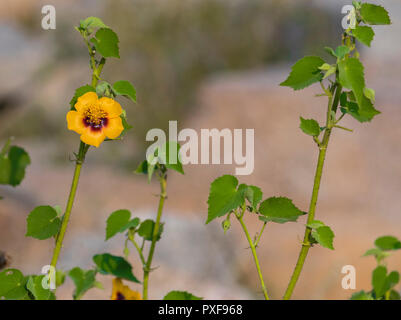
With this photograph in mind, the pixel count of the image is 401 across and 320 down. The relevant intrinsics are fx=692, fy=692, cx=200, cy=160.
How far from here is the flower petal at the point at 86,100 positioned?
84 cm

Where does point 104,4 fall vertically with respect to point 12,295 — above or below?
above

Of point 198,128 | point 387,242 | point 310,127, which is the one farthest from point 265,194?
point 310,127

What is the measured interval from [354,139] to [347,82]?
4484 mm

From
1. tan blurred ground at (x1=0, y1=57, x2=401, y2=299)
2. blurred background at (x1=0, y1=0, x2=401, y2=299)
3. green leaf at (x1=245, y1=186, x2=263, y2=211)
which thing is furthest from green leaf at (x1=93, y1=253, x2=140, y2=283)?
tan blurred ground at (x1=0, y1=57, x2=401, y2=299)

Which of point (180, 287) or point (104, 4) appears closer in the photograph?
point (180, 287)

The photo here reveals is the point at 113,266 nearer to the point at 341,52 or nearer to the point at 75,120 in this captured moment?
the point at 75,120

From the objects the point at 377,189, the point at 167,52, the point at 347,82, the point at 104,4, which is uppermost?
the point at 104,4

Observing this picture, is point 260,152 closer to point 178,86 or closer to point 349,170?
point 349,170

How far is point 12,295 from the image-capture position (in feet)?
2.88

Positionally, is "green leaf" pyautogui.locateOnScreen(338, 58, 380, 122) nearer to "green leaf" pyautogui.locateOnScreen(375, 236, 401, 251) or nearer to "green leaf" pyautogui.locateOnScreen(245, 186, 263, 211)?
"green leaf" pyautogui.locateOnScreen(245, 186, 263, 211)

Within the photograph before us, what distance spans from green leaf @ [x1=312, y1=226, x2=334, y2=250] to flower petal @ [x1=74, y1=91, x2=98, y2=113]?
0.31 m

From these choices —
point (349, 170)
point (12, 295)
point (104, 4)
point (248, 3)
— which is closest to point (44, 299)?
point (12, 295)

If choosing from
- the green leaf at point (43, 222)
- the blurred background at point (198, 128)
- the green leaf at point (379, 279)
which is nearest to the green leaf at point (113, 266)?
the green leaf at point (43, 222)

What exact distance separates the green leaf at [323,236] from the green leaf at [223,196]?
0.32 ft
